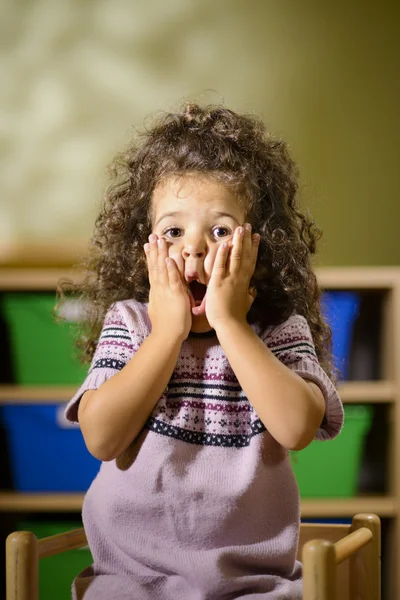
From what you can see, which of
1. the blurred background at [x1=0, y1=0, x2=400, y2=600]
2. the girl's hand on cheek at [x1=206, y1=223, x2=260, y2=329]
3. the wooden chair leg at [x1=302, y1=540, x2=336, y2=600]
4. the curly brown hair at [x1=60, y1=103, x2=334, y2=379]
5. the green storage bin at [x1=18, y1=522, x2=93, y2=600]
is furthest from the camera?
the blurred background at [x1=0, y1=0, x2=400, y2=600]

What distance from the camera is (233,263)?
2.75 feet

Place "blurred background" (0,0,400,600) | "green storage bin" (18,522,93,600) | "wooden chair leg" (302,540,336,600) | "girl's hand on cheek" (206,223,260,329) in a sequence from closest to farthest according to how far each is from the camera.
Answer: "wooden chair leg" (302,540,336,600), "girl's hand on cheek" (206,223,260,329), "green storage bin" (18,522,93,600), "blurred background" (0,0,400,600)

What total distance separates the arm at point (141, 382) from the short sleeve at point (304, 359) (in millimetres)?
121

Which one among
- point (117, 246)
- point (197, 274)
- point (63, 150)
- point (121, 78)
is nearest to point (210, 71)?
point (121, 78)

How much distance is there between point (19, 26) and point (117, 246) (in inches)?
63.9

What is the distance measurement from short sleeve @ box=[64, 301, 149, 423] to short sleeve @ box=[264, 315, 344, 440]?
0.15 m

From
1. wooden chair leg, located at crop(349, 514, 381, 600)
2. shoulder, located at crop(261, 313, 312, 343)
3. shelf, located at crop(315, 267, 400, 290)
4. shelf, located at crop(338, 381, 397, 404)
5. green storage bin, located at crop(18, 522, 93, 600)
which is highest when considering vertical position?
shelf, located at crop(315, 267, 400, 290)

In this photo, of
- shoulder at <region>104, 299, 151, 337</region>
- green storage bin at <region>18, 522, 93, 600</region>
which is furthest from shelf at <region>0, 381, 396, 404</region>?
shoulder at <region>104, 299, 151, 337</region>

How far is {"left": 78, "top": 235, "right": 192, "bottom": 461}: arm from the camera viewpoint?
0.80m

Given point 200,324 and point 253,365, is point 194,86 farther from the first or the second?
point 253,365

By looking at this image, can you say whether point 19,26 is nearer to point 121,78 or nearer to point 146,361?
point 121,78

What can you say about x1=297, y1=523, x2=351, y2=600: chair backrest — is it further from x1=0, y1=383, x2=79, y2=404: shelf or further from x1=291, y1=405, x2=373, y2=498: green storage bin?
x1=0, y1=383, x2=79, y2=404: shelf

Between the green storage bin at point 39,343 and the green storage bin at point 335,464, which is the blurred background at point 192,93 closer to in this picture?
the green storage bin at point 39,343

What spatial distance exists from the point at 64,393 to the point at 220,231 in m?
1.11
